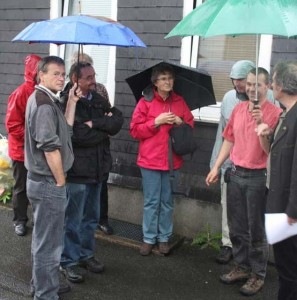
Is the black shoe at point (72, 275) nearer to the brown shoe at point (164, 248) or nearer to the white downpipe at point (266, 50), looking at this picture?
the brown shoe at point (164, 248)

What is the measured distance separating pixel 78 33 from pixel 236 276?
8.18 feet

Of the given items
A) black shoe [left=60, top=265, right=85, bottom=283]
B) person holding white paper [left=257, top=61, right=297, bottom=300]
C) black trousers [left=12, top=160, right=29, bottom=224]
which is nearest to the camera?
person holding white paper [left=257, top=61, right=297, bottom=300]

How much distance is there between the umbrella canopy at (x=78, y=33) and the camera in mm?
3422

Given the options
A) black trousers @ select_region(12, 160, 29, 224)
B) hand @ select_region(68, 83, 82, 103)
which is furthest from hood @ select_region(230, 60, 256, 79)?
black trousers @ select_region(12, 160, 29, 224)

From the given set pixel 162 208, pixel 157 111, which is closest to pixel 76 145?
pixel 157 111

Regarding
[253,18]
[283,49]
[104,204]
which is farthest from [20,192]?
[253,18]

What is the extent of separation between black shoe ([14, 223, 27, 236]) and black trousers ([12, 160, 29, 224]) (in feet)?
0.17

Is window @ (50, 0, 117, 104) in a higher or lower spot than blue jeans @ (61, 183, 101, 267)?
higher

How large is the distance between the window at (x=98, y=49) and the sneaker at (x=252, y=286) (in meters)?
2.81

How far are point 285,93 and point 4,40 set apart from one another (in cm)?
470

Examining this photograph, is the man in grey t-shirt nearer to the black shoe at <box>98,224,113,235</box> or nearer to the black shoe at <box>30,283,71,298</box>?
the black shoe at <box>30,283,71,298</box>

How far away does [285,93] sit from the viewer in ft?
10.0

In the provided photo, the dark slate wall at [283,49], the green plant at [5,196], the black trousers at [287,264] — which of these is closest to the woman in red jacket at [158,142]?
the dark slate wall at [283,49]

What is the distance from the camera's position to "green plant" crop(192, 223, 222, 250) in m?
4.90
